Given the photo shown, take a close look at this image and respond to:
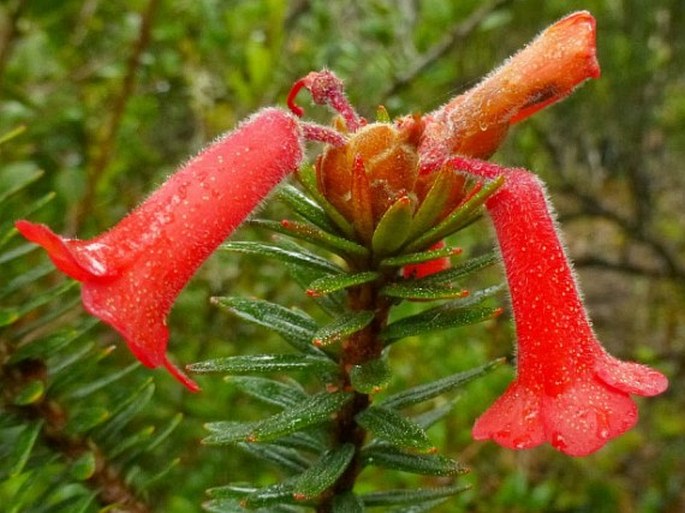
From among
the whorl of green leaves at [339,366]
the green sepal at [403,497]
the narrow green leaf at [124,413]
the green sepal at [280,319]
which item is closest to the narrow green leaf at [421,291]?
the whorl of green leaves at [339,366]

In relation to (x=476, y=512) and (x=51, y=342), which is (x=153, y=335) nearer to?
(x=51, y=342)

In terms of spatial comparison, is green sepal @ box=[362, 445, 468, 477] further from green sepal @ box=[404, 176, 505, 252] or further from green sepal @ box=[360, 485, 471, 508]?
green sepal @ box=[404, 176, 505, 252]

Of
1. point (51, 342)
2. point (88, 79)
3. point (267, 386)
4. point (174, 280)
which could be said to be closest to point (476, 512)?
point (267, 386)

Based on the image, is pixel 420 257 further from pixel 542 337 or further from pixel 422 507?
pixel 422 507

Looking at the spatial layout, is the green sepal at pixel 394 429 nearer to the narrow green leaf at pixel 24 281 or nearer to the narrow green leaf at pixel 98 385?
the narrow green leaf at pixel 98 385

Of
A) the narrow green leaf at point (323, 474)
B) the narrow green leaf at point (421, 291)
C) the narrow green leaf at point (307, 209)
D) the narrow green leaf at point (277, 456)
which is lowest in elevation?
the narrow green leaf at point (277, 456)

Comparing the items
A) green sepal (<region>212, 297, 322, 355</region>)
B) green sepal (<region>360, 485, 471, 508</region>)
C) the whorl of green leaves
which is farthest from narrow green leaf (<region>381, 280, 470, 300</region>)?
green sepal (<region>360, 485, 471, 508</region>)
